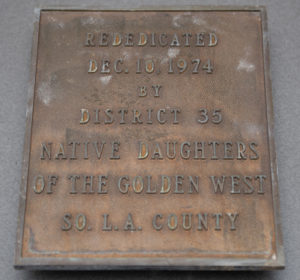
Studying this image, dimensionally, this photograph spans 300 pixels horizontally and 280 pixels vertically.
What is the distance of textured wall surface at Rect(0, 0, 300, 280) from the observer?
10.6 feet

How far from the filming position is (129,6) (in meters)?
3.82

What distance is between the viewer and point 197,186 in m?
Answer: 3.17

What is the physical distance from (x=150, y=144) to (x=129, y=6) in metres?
1.30

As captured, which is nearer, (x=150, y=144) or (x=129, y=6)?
(x=150, y=144)

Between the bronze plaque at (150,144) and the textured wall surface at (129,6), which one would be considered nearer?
the bronze plaque at (150,144)

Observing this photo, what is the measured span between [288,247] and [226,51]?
155 centimetres

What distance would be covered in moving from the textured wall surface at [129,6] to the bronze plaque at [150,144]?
0.27 meters

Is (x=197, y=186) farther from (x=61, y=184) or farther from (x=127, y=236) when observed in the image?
(x=61, y=184)

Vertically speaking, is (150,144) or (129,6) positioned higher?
(129,6)

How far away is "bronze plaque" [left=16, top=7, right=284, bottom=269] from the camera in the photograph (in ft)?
10.00

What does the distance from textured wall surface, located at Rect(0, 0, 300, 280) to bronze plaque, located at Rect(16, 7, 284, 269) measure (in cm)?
27

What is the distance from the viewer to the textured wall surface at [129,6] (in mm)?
3223

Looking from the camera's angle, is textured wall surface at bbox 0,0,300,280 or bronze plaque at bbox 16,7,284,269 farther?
textured wall surface at bbox 0,0,300,280

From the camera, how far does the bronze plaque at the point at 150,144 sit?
3047 mm
